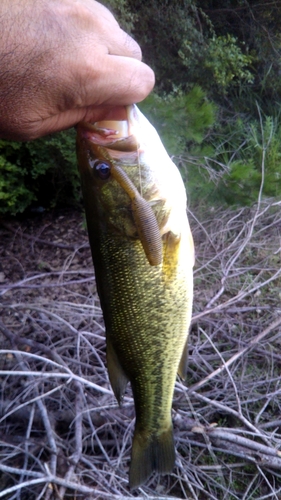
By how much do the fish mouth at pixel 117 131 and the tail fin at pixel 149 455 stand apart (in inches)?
41.8

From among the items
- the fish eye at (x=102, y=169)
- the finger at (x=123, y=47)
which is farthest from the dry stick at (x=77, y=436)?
the finger at (x=123, y=47)

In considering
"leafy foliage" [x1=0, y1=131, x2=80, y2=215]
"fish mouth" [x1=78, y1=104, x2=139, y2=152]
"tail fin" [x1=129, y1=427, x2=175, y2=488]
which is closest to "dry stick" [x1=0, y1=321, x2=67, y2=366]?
"tail fin" [x1=129, y1=427, x2=175, y2=488]

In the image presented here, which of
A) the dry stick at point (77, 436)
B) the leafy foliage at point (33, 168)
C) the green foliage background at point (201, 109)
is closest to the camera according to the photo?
the dry stick at point (77, 436)

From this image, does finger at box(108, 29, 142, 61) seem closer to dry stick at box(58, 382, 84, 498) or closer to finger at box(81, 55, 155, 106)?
finger at box(81, 55, 155, 106)

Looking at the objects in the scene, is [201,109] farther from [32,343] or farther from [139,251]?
[139,251]

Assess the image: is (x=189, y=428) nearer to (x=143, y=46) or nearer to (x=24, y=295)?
(x=24, y=295)

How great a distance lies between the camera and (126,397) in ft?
8.35

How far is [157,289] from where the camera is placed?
152cm

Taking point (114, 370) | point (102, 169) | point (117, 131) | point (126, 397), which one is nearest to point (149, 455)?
point (114, 370)

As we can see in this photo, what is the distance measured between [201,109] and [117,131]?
243cm

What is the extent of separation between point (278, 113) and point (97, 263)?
525 centimetres

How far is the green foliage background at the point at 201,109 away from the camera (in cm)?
364

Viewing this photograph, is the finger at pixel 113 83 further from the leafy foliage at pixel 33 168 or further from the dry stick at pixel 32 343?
the leafy foliage at pixel 33 168

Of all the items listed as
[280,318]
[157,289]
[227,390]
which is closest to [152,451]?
[157,289]
